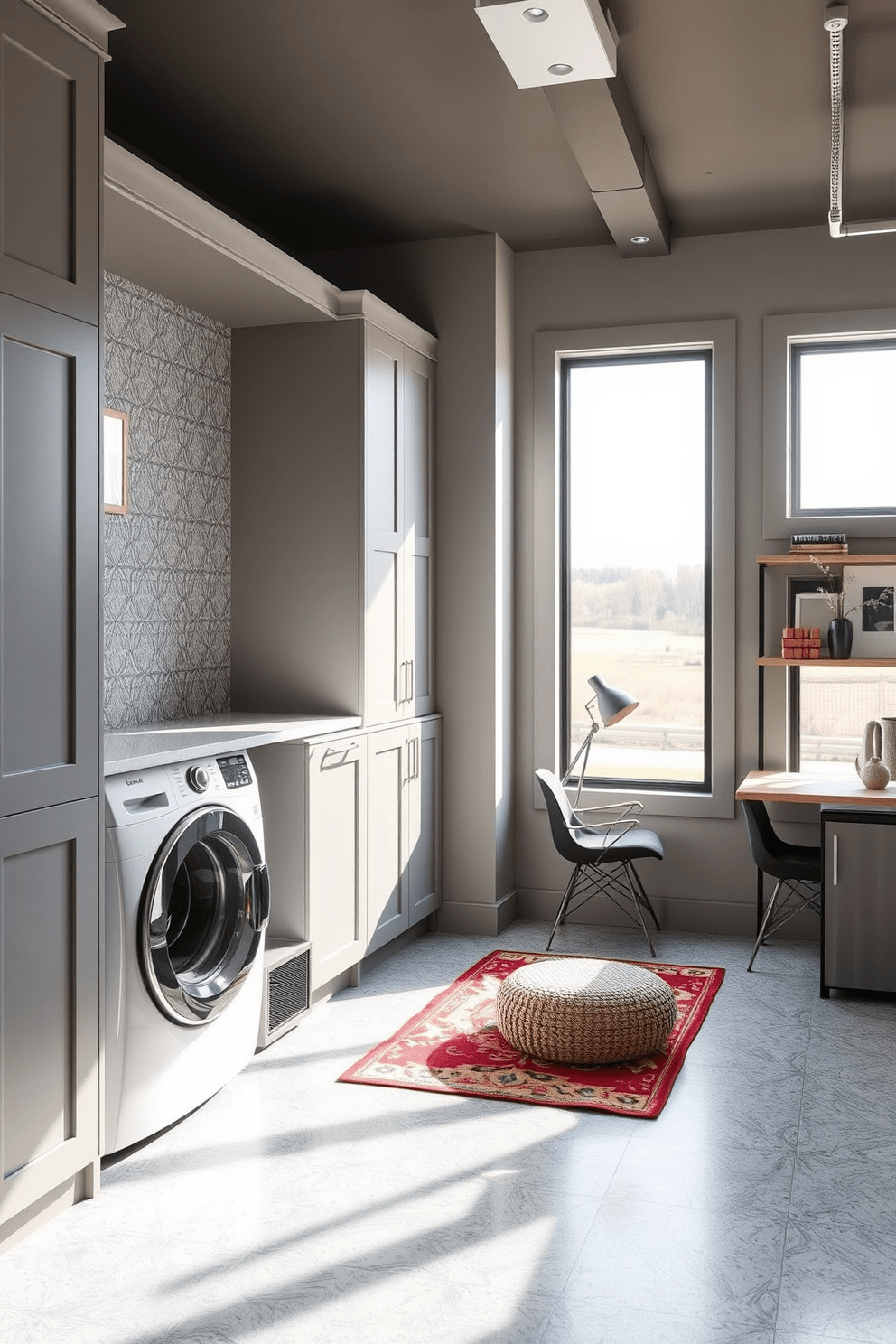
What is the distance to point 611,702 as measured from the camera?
4789 millimetres

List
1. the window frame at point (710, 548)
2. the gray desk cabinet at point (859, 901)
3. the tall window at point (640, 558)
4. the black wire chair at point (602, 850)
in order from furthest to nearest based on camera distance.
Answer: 1. the tall window at point (640, 558)
2. the window frame at point (710, 548)
3. the black wire chair at point (602, 850)
4. the gray desk cabinet at point (859, 901)

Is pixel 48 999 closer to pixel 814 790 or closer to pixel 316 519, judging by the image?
pixel 316 519

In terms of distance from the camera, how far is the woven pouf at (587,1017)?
132 inches

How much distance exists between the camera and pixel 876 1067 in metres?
3.41

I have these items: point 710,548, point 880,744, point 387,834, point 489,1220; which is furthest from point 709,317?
point 489,1220

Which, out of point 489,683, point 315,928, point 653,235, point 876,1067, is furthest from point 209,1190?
point 653,235

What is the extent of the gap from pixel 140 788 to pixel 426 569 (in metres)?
2.36

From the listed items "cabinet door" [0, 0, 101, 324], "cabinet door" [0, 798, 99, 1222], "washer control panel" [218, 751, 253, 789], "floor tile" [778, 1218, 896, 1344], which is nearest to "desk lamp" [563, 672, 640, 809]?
"washer control panel" [218, 751, 253, 789]

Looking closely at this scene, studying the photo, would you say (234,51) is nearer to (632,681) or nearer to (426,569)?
(426,569)

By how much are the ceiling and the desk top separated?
7.49 feet

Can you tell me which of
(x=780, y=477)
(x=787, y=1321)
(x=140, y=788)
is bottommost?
(x=787, y=1321)

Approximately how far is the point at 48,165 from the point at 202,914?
189 cm

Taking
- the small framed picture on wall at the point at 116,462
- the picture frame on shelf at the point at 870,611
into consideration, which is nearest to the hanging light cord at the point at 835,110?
the picture frame on shelf at the point at 870,611

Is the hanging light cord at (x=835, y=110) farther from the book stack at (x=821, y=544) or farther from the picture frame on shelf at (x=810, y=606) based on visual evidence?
the picture frame on shelf at (x=810, y=606)
